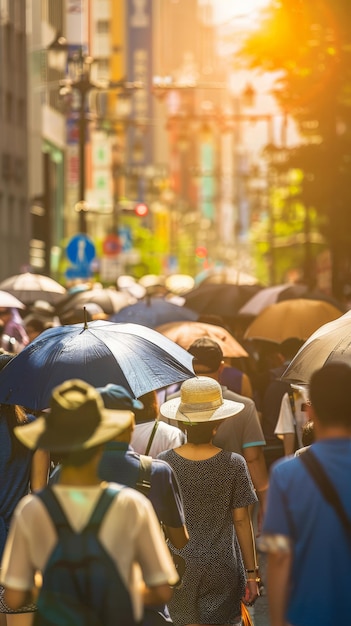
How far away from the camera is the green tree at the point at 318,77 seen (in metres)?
23.4

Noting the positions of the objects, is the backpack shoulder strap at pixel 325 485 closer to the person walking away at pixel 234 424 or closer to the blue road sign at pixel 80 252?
the person walking away at pixel 234 424

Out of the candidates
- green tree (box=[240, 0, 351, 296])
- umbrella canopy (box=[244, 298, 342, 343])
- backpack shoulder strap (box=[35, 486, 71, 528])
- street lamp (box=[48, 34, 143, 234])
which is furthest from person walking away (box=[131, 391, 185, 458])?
street lamp (box=[48, 34, 143, 234])

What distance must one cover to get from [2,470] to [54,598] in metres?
2.93

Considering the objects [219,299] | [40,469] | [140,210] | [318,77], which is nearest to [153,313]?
[219,299]

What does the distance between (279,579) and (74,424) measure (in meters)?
0.81

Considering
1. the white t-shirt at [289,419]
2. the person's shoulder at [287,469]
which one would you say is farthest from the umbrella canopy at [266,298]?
the person's shoulder at [287,469]

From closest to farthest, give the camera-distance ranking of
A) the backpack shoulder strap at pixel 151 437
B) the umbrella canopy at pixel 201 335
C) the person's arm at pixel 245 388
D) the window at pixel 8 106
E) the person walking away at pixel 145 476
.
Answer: the person walking away at pixel 145 476 < the backpack shoulder strap at pixel 151 437 < the person's arm at pixel 245 388 < the umbrella canopy at pixel 201 335 < the window at pixel 8 106

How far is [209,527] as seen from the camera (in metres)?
7.20

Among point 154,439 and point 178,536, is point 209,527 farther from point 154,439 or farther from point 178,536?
point 178,536

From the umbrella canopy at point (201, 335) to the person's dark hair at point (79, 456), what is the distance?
7172 mm

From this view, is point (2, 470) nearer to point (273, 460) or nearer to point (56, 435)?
point (56, 435)

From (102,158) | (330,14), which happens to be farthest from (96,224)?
(330,14)

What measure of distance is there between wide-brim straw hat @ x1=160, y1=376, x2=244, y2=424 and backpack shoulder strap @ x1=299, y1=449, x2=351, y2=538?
7.04 feet

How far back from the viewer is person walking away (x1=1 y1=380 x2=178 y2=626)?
4.95 metres
